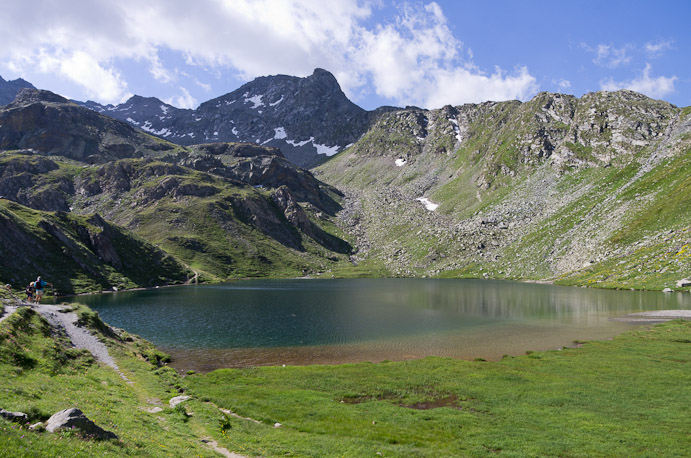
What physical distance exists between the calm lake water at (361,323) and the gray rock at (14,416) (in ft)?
110

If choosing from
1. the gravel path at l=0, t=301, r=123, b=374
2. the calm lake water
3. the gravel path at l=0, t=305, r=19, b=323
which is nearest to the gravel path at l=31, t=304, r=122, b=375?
the gravel path at l=0, t=301, r=123, b=374

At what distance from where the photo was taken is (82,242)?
474 feet

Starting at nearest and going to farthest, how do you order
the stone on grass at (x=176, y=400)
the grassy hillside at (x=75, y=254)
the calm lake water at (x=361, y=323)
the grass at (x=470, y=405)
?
1. the grass at (x=470, y=405)
2. the stone on grass at (x=176, y=400)
3. the calm lake water at (x=361, y=323)
4. the grassy hillside at (x=75, y=254)

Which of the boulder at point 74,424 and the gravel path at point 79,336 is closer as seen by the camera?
the boulder at point 74,424

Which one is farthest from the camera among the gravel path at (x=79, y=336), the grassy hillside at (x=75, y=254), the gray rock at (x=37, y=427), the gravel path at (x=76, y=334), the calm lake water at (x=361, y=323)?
the grassy hillside at (x=75, y=254)

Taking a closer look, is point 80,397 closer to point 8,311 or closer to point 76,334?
point 8,311

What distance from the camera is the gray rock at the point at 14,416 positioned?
14.2 meters

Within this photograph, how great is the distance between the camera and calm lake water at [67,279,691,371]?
2160 inches

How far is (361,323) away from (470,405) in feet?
146

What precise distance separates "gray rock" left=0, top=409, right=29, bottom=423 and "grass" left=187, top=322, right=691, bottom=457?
10.5 metres

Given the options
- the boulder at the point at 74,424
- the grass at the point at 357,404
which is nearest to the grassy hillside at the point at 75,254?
the grass at the point at 357,404

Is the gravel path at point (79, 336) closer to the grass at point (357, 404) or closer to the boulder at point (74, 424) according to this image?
the grass at point (357, 404)

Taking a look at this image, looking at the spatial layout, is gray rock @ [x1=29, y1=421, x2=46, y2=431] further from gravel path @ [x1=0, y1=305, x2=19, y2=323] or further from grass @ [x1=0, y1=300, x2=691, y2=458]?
gravel path @ [x1=0, y1=305, x2=19, y2=323]

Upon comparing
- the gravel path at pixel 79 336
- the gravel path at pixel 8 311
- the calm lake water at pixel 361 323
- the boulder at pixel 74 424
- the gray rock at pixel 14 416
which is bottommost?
the calm lake water at pixel 361 323
